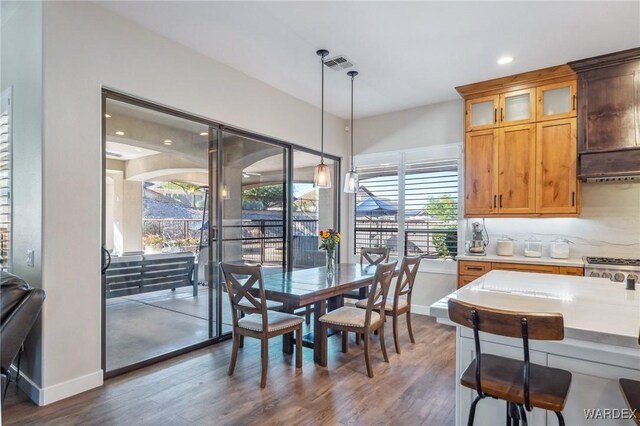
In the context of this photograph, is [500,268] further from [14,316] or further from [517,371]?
[14,316]

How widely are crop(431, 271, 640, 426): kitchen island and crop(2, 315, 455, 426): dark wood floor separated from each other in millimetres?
747

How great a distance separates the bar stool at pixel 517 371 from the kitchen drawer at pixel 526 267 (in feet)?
8.35

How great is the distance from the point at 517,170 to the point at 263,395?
361cm

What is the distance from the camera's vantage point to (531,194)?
4.07 meters

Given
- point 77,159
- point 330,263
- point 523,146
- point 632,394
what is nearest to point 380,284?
point 330,263

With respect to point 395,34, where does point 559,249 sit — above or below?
below

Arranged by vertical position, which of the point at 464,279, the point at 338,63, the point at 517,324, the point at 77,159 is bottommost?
the point at 464,279

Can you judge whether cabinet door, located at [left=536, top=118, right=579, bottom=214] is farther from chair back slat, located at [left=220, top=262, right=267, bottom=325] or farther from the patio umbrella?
chair back slat, located at [left=220, top=262, right=267, bottom=325]

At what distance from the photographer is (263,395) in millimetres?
2699

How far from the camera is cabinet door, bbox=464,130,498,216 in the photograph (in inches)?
170

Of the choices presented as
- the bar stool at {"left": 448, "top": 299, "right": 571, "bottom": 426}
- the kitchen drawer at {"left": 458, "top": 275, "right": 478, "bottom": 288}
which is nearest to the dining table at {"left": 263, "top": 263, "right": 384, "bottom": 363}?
the kitchen drawer at {"left": 458, "top": 275, "right": 478, "bottom": 288}

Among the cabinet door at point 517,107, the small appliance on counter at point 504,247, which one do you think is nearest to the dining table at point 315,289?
the small appliance on counter at point 504,247

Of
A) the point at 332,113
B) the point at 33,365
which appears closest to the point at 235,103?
the point at 332,113

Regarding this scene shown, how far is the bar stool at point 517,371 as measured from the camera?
1390mm
